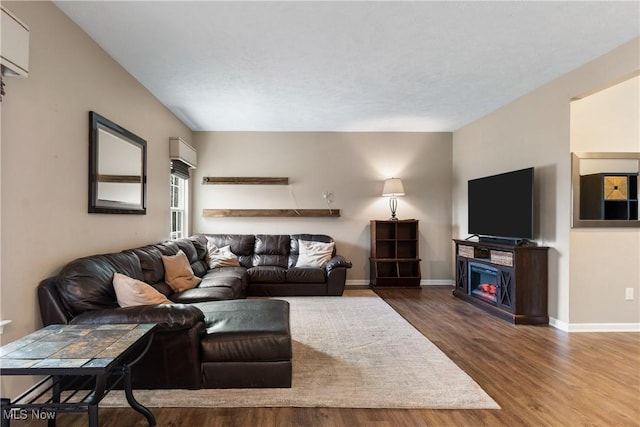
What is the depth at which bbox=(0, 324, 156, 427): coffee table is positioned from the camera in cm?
137

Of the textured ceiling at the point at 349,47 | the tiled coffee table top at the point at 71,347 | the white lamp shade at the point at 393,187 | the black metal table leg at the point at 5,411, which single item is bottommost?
the black metal table leg at the point at 5,411

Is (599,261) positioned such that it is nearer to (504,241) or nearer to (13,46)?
(504,241)

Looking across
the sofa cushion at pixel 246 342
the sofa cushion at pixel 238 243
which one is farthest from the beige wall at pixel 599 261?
the sofa cushion at pixel 238 243

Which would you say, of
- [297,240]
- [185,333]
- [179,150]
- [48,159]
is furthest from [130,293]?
[297,240]

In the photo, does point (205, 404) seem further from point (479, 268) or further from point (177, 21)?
point (479, 268)

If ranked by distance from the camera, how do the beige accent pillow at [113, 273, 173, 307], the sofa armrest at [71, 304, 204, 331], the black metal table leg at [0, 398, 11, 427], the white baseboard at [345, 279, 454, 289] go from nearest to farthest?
the black metal table leg at [0, 398, 11, 427] → the sofa armrest at [71, 304, 204, 331] → the beige accent pillow at [113, 273, 173, 307] → the white baseboard at [345, 279, 454, 289]

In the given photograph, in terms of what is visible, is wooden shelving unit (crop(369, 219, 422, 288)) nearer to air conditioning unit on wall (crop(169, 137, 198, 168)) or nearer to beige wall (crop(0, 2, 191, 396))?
air conditioning unit on wall (crop(169, 137, 198, 168))

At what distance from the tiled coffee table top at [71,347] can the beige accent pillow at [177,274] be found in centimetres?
162

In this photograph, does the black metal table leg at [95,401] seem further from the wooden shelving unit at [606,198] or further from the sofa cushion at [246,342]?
the wooden shelving unit at [606,198]

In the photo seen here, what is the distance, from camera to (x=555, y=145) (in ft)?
12.1

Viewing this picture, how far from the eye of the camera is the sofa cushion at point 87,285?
2.20 meters

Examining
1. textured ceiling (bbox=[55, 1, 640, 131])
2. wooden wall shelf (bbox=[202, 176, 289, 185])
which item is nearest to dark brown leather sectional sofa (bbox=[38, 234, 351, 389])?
textured ceiling (bbox=[55, 1, 640, 131])

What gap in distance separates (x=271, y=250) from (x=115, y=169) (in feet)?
9.08

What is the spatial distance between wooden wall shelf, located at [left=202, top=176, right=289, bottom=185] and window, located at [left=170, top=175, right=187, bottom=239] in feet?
1.25
